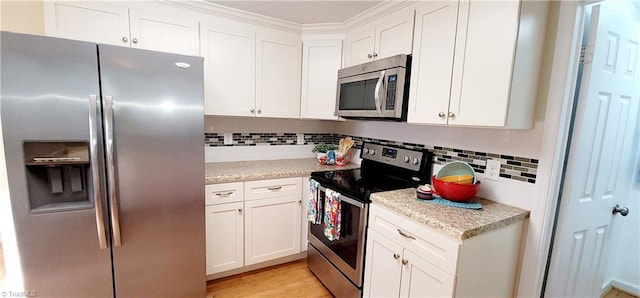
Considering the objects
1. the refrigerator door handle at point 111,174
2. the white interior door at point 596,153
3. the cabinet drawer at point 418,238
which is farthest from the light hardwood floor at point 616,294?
the refrigerator door handle at point 111,174

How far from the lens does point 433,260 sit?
1246 millimetres

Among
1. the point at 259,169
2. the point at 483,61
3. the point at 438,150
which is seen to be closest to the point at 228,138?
the point at 259,169

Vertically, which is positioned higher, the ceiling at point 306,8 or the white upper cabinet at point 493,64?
the ceiling at point 306,8

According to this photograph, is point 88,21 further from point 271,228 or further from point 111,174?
point 271,228

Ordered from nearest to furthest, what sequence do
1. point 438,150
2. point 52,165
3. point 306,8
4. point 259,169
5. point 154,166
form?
point 52,165
point 154,166
point 438,150
point 306,8
point 259,169

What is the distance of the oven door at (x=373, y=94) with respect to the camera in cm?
173

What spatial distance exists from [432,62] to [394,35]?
405 millimetres

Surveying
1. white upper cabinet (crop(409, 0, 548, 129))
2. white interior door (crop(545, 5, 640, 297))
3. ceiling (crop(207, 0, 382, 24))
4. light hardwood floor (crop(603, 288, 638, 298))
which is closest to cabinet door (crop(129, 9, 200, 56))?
ceiling (crop(207, 0, 382, 24))

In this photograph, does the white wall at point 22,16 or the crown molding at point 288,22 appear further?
the crown molding at point 288,22

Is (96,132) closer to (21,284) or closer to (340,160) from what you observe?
(21,284)

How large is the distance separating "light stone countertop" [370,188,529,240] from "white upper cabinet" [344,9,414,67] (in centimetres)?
98

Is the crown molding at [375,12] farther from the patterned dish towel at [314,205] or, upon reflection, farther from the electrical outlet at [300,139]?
the patterned dish towel at [314,205]

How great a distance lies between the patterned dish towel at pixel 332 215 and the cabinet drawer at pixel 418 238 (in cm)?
28

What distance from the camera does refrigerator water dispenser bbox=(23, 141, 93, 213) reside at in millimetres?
1326
